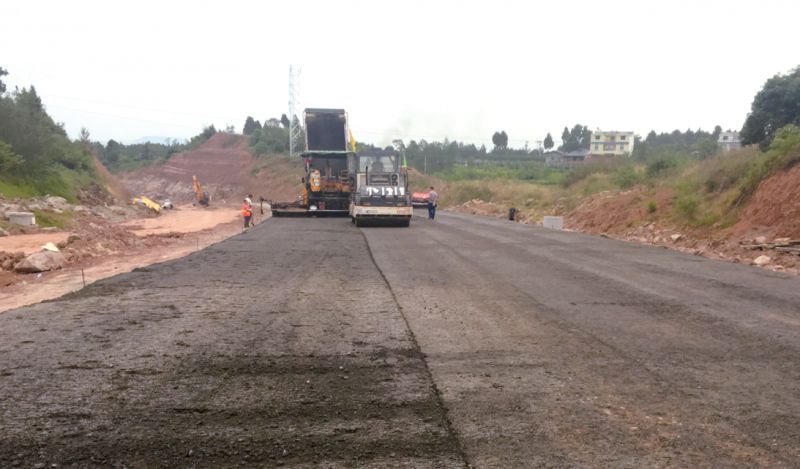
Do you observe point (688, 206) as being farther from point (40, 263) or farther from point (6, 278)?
point (6, 278)

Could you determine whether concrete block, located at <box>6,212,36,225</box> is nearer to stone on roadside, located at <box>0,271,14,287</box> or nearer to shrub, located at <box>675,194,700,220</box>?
stone on roadside, located at <box>0,271,14,287</box>

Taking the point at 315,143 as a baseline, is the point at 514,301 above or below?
below

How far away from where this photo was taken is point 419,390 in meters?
4.35

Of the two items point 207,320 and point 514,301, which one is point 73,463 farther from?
point 514,301

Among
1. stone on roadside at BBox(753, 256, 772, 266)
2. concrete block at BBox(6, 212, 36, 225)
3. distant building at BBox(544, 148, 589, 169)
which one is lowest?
stone on roadside at BBox(753, 256, 772, 266)

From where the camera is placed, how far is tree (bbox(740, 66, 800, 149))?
811 inches

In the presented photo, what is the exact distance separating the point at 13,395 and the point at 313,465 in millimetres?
2622

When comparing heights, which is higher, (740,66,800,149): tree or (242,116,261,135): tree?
(242,116,261,135): tree

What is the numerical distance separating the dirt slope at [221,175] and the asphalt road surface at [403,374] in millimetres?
50118

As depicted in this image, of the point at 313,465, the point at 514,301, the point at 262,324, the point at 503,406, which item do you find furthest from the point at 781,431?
the point at 262,324

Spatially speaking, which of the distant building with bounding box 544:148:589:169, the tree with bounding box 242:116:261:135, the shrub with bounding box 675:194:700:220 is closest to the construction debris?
the shrub with bounding box 675:194:700:220

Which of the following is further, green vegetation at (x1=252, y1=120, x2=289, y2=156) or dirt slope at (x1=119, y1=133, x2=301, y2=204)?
green vegetation at (x1=252, y1=120, x2=289, y2=156)

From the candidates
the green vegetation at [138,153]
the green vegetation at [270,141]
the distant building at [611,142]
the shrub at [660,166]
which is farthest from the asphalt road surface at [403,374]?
the distant building at [611,142]

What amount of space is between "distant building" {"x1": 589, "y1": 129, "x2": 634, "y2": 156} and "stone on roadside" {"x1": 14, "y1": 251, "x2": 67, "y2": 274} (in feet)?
386
